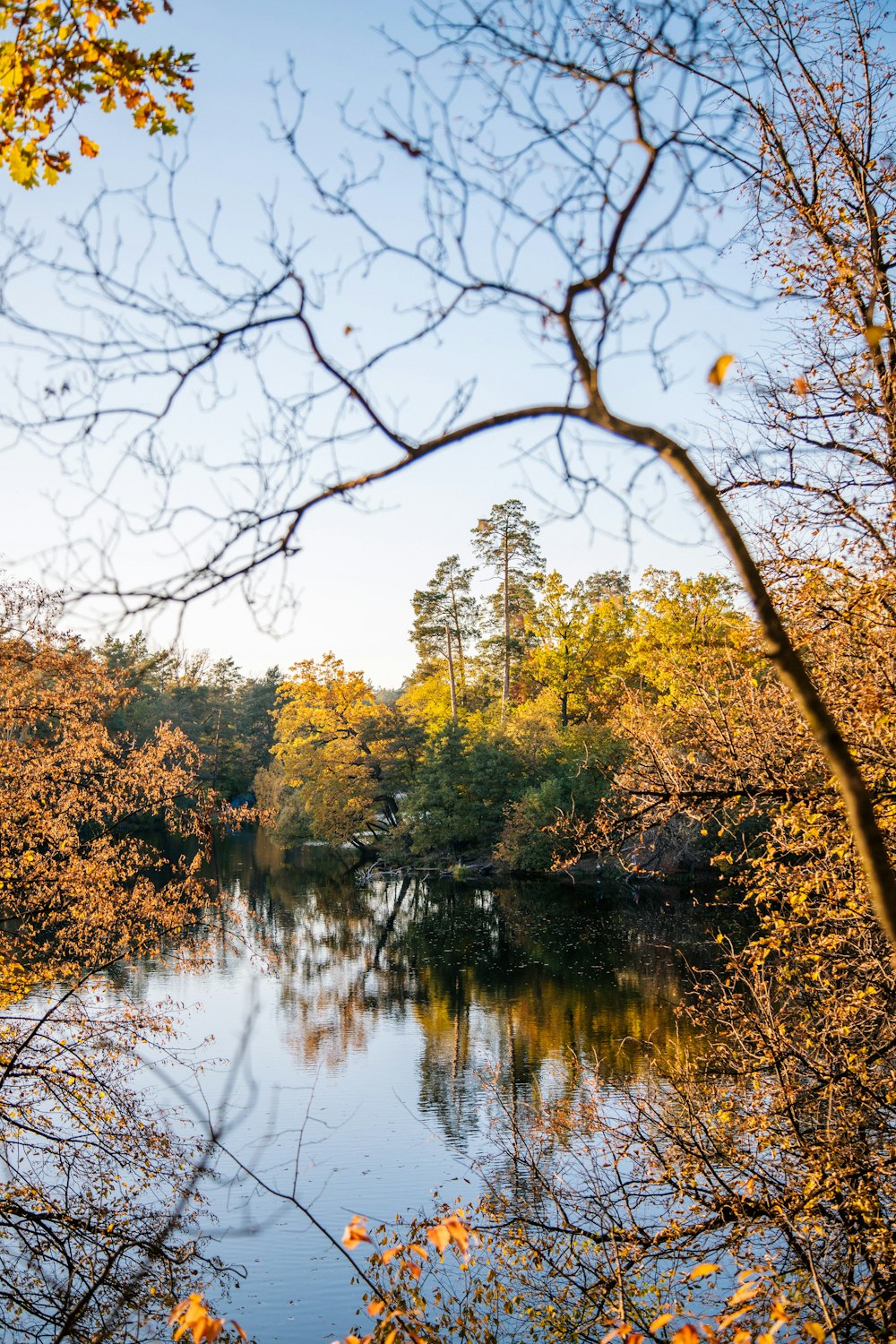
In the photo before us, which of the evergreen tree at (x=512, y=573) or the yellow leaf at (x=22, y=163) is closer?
the yellow leaf at (x=22, y=163)

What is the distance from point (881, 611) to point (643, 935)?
18110mm

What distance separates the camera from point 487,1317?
7.61 meters

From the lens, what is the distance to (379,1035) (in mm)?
16594

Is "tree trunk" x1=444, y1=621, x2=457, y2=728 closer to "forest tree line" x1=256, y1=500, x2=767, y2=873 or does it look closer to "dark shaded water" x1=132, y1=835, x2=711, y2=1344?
"forest tree line" x1=256, y1=500, x2=767, y2=873

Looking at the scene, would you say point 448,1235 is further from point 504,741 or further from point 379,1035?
point 504,741

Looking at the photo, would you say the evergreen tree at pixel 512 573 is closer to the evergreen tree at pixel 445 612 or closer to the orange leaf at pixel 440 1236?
the evergreen tree at pixel 445 612

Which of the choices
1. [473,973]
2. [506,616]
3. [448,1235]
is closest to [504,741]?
[506,616]

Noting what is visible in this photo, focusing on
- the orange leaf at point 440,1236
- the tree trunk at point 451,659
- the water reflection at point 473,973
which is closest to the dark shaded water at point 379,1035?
the water reflection at point 473,973

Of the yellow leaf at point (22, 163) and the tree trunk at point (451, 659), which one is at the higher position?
the tree trunk at point (451, 659)

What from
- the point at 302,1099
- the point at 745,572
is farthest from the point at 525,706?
the point at 745,572

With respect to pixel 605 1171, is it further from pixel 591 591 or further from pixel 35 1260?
pixel 591 591

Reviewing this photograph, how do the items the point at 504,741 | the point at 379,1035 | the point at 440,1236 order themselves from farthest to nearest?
the point at 504,741
the point at 379,1035
the point at 440,1236

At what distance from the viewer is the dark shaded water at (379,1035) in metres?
9.83

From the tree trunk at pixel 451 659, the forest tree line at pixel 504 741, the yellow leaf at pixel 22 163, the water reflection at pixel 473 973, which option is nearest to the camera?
the yellow leaf at pixel 22 163
